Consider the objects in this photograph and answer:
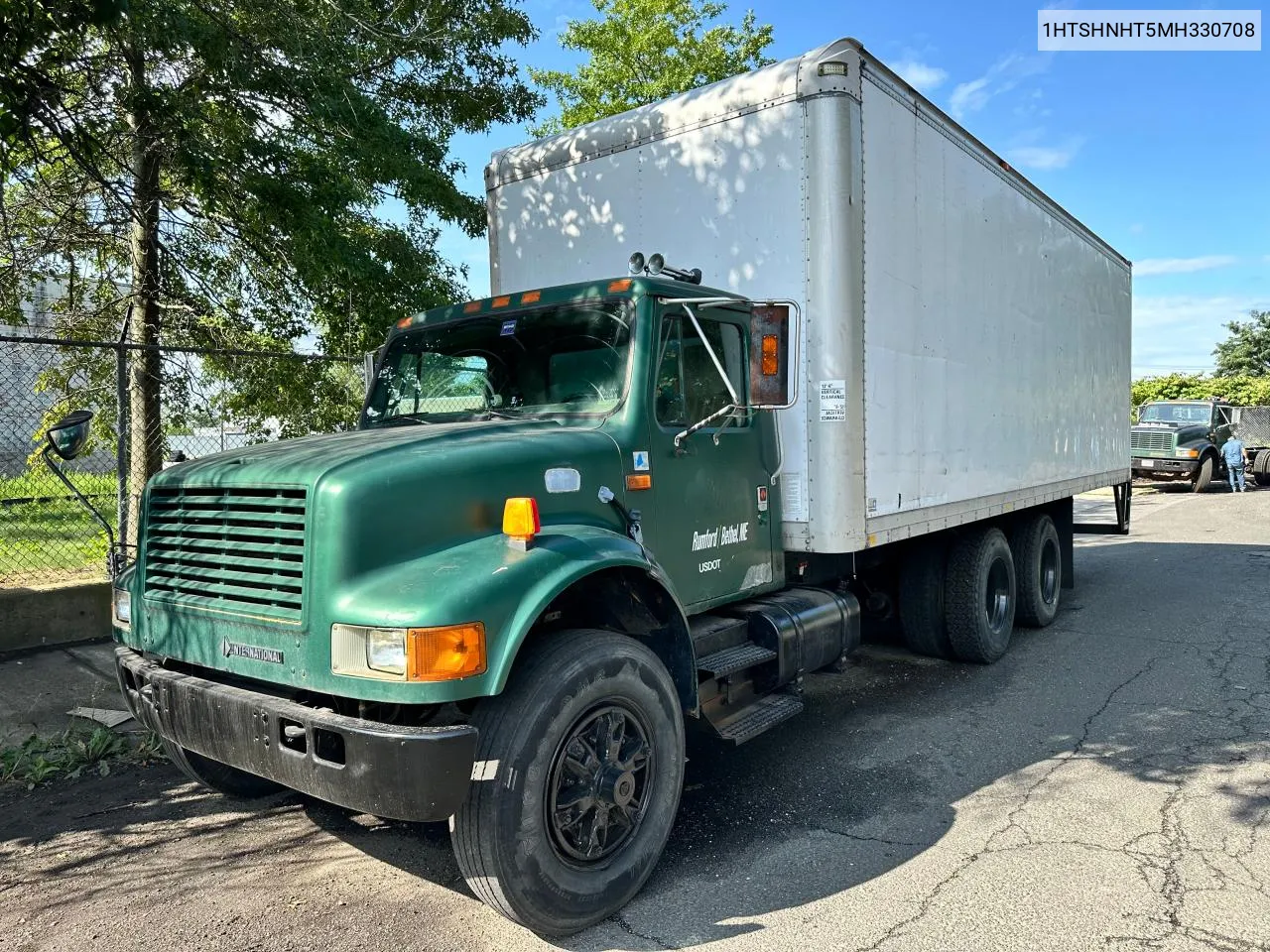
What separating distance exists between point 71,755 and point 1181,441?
24.0 meters

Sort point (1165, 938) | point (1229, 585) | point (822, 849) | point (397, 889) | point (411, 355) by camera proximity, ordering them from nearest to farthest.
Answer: point (1165, 938)
point (397, 889)
point (822, 849)
point (411, 355)
point (1229, 585)

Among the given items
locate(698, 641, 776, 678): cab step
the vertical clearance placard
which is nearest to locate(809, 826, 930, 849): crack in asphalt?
locate(698, 641, 776, 678): cab step

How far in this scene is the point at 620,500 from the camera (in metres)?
3.63

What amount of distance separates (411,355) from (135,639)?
1.85 meters

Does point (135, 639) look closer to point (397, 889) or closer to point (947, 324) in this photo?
point (397, 889)

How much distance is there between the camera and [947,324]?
5715mm

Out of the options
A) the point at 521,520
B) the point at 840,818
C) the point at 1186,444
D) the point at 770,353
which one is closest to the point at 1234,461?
the point at 1186,444

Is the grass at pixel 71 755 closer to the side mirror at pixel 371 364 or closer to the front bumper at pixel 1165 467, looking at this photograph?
the side mirror at pixel 371 364

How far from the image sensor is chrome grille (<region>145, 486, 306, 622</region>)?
2963mm

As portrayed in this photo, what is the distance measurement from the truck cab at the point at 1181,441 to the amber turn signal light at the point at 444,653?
23691 mm

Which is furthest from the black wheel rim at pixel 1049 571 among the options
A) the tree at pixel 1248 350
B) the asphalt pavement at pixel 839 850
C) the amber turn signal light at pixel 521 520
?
the tree at pixel 1248 350

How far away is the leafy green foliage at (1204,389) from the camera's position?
3684 cm

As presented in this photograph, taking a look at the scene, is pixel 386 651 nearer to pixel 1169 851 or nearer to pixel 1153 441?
pixel 1169 851

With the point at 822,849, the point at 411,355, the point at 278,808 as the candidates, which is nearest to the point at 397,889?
the point at 278,808
